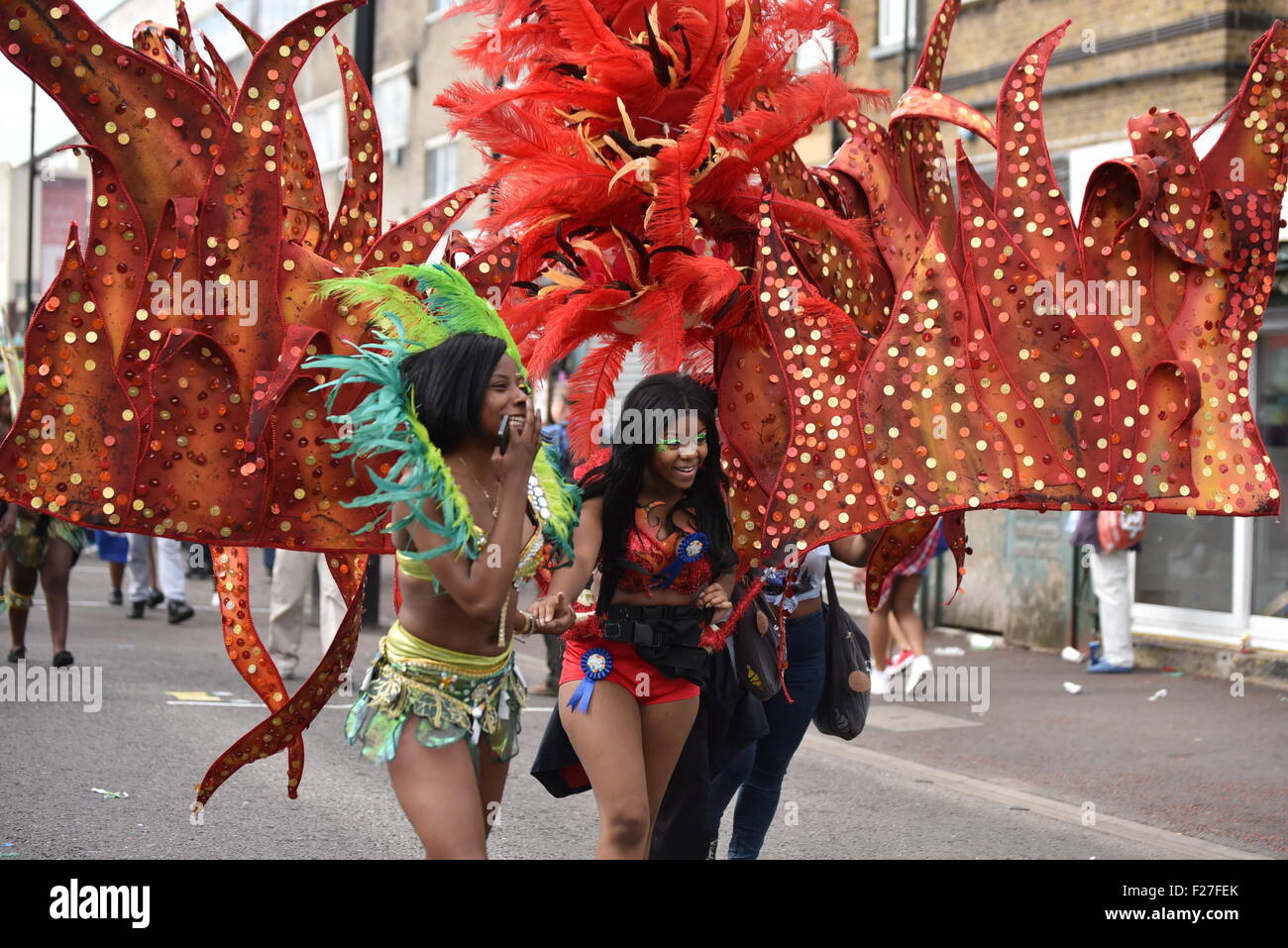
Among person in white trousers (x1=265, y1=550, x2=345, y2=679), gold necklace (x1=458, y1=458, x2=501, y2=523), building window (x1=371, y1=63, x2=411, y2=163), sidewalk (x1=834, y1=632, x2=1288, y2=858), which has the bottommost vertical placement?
sidewalk (x1=834, y1=632, x2=1288, y2=858)

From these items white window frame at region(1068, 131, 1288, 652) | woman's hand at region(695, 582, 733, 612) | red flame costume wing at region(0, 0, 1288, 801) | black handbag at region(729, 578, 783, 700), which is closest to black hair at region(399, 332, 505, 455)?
red flame costume wing at region(0, 0, 1288, 801)

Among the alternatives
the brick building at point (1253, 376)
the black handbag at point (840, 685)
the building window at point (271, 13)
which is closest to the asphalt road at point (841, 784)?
the brick building at point (1253, 376)

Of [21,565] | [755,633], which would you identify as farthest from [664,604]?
[21,565]

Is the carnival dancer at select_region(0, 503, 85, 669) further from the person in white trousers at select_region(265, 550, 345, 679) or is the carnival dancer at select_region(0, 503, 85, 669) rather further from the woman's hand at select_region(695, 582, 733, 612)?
the woman's hand at select_region(695, 582, 733, 612)

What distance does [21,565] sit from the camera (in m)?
9.47

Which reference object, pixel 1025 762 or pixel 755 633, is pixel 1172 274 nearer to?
pixel 755 633

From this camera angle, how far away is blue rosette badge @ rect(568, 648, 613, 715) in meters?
4.22

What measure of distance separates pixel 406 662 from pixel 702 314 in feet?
4.39

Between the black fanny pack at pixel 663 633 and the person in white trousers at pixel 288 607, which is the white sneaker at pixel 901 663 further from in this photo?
the black fanny pack at pixel 663 633

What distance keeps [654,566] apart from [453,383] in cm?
106

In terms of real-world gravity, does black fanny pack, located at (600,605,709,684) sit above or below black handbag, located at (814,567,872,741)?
above

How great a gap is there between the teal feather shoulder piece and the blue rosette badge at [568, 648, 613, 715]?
42 centimetres

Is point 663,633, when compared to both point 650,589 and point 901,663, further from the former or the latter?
point 901,663

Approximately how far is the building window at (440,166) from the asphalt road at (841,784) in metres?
14.5
